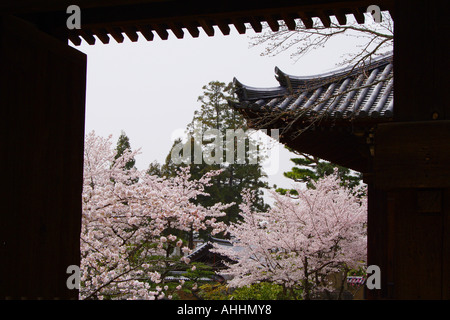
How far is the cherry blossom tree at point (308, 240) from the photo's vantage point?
9.59 metres

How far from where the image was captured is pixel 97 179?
30.1 feet

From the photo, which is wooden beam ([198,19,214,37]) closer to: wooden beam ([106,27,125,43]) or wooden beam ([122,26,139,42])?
wooden beam ([122,26,139,42])

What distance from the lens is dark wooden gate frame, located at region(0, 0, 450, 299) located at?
1959 mm

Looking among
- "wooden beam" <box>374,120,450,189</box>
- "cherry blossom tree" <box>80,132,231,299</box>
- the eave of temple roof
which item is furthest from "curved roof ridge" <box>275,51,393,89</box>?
"wooden beam" <box>374,120,450,189</box>

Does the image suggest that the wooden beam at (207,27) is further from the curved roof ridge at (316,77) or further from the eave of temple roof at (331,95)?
the curved roof ridge at (316,77)

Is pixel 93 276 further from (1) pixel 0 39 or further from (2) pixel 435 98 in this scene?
(2) pixel 435 98

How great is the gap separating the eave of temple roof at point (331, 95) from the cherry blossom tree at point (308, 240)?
3541 millimetres

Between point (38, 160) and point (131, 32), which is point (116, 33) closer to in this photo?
point (131, 32)

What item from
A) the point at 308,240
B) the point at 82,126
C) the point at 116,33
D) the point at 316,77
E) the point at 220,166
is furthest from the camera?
the point at 220,166

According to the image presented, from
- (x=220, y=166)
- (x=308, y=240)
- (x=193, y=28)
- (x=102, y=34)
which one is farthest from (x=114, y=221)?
(x=220, y=166)

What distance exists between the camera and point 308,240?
380 inches

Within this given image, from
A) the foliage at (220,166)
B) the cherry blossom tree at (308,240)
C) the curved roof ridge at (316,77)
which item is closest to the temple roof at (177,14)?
the curved roof ridge at (316,77)

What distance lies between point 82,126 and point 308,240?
23.5 feet

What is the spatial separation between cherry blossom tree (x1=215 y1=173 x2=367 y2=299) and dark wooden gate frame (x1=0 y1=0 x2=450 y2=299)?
700 centimetres
